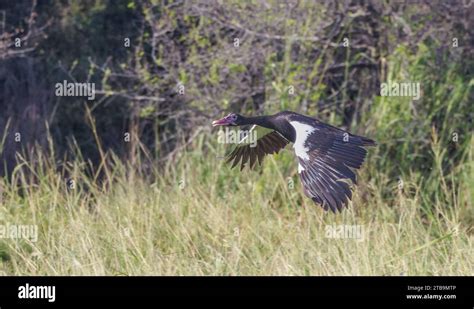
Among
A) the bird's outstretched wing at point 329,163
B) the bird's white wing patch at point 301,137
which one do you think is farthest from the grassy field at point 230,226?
the bird's white wing patch at point 301,137

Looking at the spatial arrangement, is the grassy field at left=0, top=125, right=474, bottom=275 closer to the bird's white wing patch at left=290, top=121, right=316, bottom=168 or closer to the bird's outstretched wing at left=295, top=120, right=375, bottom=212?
the bird's outstretched wing at left=295, top=120, right=375, bottom=212

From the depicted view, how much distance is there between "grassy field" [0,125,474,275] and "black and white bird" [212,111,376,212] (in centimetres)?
42

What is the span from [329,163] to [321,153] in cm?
11

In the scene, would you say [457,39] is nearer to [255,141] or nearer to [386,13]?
[386,13]

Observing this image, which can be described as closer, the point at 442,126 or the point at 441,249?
the point at 441,249

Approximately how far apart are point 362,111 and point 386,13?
0.87 m

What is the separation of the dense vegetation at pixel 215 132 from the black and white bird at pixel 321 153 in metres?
0.42

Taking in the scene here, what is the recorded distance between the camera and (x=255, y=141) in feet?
24.2

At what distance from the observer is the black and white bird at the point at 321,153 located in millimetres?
6020


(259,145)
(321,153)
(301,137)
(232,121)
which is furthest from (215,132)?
(321,153)

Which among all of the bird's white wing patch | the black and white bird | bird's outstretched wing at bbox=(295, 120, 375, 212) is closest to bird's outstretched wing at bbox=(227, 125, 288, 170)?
the black and white bird

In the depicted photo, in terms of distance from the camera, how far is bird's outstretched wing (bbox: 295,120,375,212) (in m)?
6.00

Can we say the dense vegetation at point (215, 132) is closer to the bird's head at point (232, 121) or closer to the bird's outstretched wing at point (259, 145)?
the bird's outstretched wing at point (259, 145)

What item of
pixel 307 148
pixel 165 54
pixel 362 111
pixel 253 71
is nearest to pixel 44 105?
pixel 165 54
